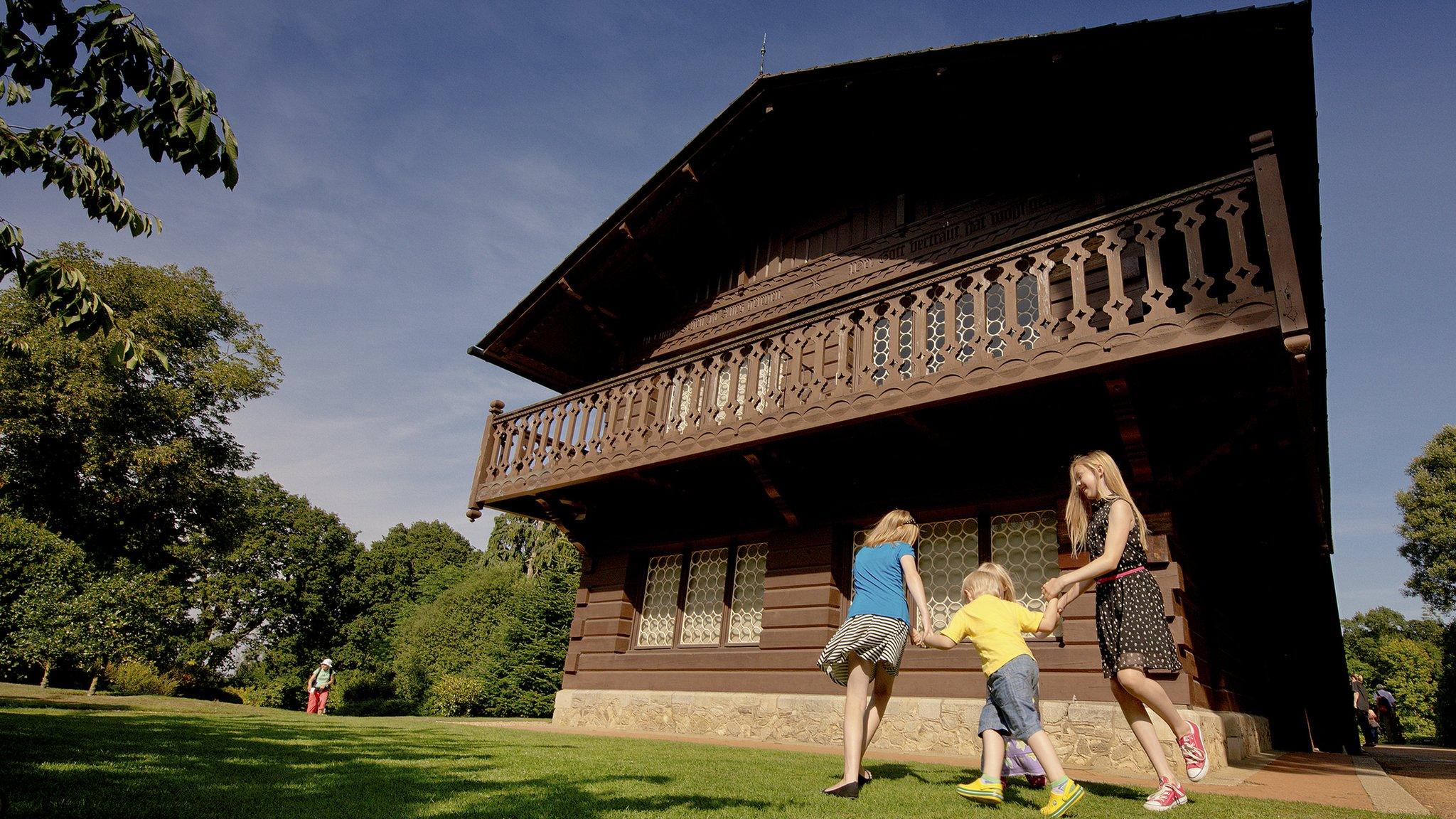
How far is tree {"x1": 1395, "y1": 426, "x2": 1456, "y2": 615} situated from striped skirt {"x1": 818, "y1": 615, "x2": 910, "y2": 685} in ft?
147

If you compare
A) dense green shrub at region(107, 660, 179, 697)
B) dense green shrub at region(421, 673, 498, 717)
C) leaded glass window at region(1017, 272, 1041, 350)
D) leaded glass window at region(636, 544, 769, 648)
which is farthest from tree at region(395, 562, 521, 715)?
leaded glass window at region(1017, 272, 1041, 350)

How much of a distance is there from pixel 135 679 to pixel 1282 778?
2807cm

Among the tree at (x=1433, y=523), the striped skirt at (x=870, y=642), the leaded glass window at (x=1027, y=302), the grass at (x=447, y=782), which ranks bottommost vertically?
the grass at (x=447, y=782)

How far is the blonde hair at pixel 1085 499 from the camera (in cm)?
475

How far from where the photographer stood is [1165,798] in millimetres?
4199

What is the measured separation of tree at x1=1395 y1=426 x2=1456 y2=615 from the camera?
35.5 meters

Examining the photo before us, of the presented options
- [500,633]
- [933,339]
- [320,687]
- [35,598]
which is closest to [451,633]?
[500,633]

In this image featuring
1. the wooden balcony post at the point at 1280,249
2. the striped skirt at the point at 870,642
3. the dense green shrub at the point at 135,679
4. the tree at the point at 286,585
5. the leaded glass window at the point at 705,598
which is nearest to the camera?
the striped skirt at the point at 870,642

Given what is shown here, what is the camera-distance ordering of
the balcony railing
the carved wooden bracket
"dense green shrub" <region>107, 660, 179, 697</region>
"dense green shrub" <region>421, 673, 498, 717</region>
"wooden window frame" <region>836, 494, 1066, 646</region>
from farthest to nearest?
"dense green shrub" <region>107, 660, 179, 697</region> → "dense green shrub" <region>421, 673, 498, 717</region> → the carved wooden bracket → "wooden window frame" <region>836, 494, 1066, 646</region> → the balcony railing

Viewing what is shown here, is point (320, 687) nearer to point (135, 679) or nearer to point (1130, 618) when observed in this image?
point (135, 679)

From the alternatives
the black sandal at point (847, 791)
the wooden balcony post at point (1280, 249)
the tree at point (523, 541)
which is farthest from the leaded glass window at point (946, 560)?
the tree at point (523, 541)

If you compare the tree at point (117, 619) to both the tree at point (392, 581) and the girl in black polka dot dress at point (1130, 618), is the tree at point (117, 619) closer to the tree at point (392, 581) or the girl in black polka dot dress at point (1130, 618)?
the tree at point (392, 581)

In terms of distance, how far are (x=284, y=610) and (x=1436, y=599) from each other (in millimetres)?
54335

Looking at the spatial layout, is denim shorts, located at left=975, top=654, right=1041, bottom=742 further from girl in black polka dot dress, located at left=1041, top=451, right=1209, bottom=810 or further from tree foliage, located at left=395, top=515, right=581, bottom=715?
tree foliage, located at left=395, top=515, right=581, bottom=715
